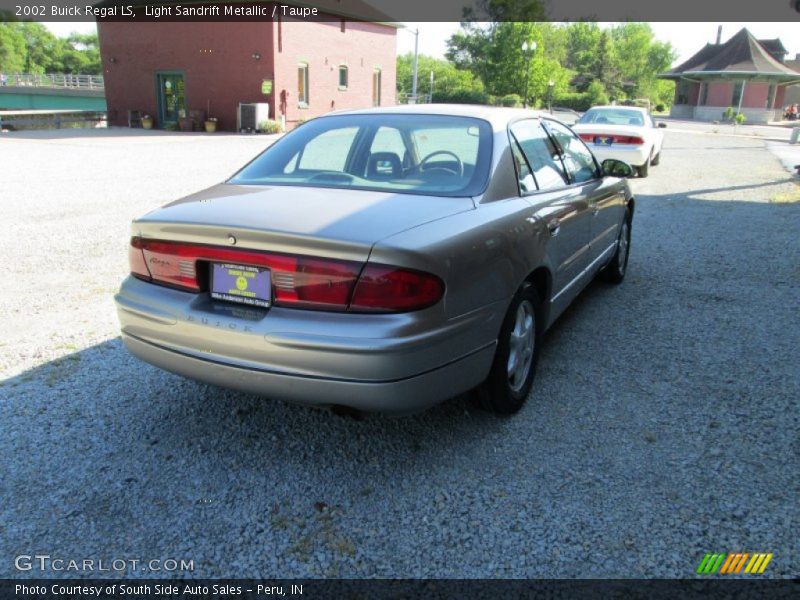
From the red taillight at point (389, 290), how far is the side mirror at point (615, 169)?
123 inches

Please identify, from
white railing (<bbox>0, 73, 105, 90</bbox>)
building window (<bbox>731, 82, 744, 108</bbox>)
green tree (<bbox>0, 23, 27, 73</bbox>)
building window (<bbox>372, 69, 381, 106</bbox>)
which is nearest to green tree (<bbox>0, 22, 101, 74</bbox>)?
green tree (<bbox>0, 23, 27, 73</bbox>)

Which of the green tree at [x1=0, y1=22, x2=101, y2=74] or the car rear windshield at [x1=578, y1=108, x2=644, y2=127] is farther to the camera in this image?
the green tree at [x1=0, y1=22, x2=101, y2=74]

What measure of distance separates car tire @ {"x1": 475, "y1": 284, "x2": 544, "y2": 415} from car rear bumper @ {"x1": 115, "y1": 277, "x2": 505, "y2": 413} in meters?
0.27

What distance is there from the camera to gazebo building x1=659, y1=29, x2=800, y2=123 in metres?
51.5

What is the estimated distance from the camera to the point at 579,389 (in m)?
3.74

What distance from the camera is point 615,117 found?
15.1 meters

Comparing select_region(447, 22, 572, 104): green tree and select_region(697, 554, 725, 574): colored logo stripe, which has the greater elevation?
select_region(447, 22, 572, 104): green tree

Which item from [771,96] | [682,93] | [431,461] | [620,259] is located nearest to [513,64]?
[682,93]

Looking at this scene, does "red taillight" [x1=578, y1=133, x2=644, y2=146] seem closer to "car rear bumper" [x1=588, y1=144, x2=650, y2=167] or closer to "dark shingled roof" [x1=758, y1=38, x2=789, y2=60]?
"car rear bumper" [x1=588, y1=144, x2=650, y2=167]

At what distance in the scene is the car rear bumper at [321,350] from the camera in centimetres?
245

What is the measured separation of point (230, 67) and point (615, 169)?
81.6ft

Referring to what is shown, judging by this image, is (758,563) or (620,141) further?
(620,141)

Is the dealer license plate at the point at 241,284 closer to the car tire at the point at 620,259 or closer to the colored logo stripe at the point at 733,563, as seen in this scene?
the colored logo stripe at the point at 733,563

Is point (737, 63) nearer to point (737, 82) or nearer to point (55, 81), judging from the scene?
point (737, 82)
